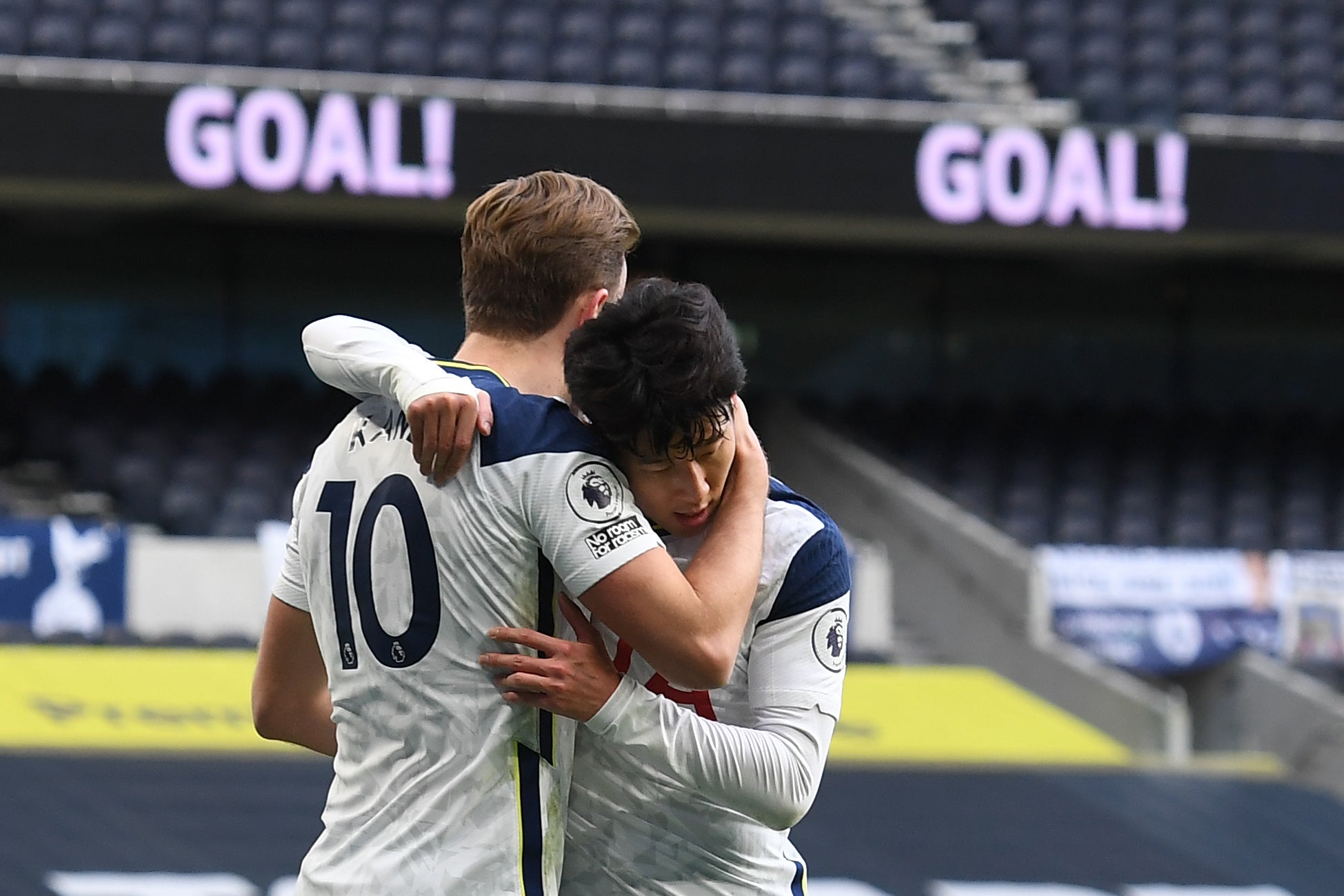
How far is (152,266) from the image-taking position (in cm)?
1315

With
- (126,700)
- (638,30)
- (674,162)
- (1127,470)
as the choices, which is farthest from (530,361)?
(1127,470)

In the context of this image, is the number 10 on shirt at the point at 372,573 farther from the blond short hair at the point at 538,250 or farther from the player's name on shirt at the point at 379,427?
the blond short hair at the point at 538,250

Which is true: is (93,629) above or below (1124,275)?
below

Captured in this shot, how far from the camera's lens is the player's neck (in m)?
1.99

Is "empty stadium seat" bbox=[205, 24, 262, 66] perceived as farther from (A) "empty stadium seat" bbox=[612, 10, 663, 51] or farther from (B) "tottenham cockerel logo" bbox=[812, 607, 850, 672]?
(B) "tottenham cockerel logo" bbox=[812, 607, 850, 672]

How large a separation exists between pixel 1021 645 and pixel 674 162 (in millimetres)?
3574

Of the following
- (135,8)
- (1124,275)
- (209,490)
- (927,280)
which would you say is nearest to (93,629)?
(209,490)

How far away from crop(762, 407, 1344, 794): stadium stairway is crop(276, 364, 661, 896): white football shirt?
666 cm

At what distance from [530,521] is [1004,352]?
1279 centimetres

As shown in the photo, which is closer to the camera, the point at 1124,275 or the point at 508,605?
the point at 508,605

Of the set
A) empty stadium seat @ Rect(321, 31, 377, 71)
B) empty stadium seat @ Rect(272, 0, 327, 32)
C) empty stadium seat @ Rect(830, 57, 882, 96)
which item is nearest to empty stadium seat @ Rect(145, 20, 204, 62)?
empty stadium seat @ Rect(272, 0, 327, 32)

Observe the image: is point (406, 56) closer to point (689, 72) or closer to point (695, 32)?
point (689, 72)

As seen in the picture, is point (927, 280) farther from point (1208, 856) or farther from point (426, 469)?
point (426, 469)

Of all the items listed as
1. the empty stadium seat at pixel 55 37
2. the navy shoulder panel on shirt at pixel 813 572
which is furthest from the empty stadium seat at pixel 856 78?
the navy shoulder panel on shirt at pixel 813 572
